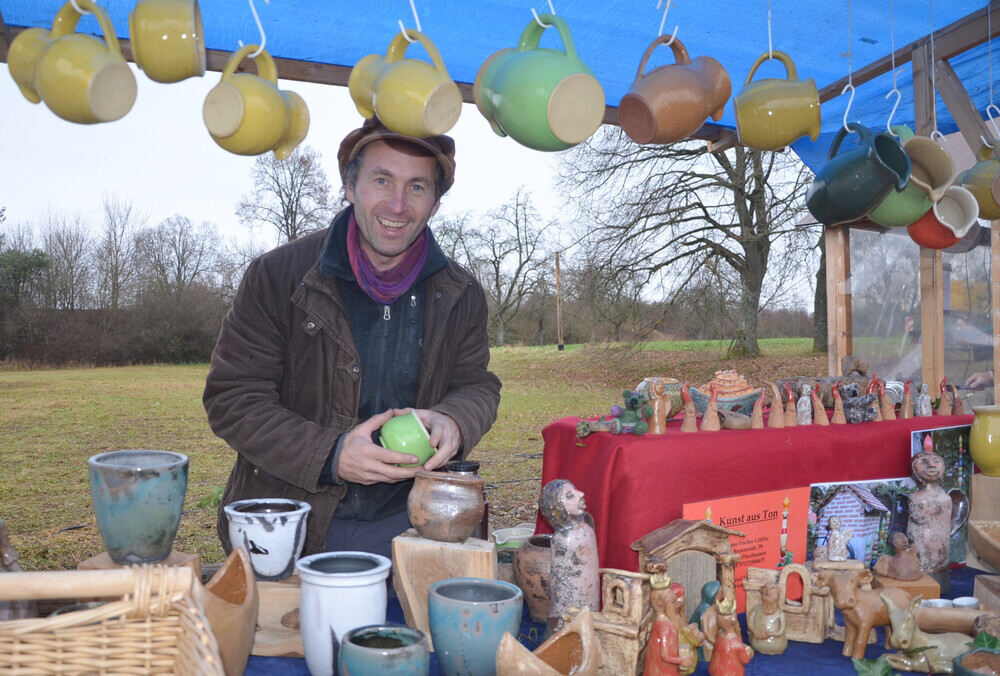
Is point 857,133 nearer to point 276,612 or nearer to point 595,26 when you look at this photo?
point 595,26

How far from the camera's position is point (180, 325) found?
450 inches

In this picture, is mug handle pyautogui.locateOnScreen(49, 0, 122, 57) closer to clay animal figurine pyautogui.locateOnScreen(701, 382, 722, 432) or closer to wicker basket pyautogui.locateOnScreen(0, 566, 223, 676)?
wicker basket pyautogui.locateOnScreen(0, 566, 223, 676)

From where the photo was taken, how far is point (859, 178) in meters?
1.61

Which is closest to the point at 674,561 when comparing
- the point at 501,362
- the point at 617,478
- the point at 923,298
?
the point at 617,478

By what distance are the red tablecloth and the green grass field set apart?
365 cm

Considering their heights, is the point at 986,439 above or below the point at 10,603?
above

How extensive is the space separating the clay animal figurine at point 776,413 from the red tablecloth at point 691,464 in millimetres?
27

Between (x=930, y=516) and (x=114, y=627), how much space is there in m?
1.63

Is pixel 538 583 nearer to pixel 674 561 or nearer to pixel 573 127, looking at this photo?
pixel 674 561

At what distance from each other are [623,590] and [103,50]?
1147mm

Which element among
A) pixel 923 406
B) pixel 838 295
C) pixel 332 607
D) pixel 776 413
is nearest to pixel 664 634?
pixel 332 607

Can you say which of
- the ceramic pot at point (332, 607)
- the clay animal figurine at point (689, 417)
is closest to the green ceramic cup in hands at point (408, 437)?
the ceramic pot at point (332, 607)

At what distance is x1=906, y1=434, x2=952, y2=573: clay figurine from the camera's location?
1662 millimetres

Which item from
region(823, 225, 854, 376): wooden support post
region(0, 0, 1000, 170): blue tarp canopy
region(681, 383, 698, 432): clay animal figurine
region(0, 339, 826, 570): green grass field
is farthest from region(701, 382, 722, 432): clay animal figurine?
region(0, 339, 826, 570): green grass field
